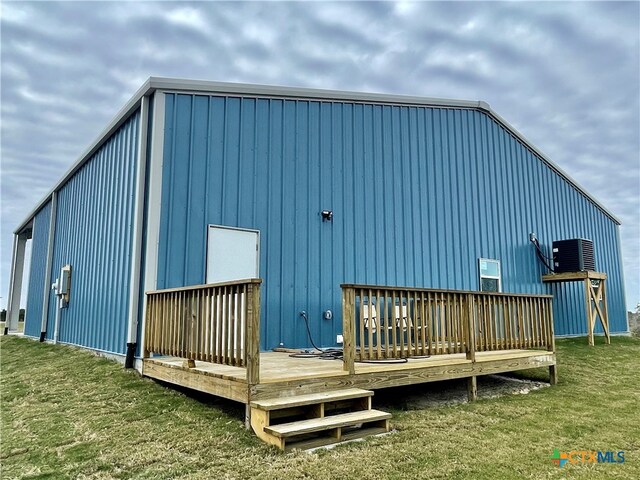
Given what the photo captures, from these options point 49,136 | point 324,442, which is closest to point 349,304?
point 324,442

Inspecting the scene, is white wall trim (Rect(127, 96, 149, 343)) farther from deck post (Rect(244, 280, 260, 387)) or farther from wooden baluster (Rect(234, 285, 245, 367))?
deck post (Rect(244, 280, 260, 387))

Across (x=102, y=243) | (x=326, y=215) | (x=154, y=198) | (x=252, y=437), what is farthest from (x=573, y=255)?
(x=102, y=243)

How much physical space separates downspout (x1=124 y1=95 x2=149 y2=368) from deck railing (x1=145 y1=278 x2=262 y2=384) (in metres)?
0.53

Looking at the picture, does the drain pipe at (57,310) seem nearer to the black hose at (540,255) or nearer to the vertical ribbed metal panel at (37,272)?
the vertical ribbed metal panel at (37,272)

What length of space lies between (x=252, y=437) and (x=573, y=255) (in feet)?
31.8

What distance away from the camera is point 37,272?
13367mm

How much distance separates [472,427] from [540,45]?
820cm

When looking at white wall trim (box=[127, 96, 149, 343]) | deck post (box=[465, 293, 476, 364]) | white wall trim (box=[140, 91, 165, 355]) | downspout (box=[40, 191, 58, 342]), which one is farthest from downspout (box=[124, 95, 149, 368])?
downspout (box=[40, 191, 58, 342])

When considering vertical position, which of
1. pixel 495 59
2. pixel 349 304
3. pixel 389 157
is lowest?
pixel 349 304

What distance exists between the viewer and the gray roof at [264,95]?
6.46 meters

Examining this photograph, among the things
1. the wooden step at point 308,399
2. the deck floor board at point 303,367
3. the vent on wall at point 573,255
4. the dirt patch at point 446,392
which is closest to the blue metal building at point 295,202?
the vent on wall at point 573,255

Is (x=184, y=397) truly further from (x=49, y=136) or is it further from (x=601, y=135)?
(x=601, y=135)

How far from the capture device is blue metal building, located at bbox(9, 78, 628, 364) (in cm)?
637

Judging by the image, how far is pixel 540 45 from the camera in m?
9.21
